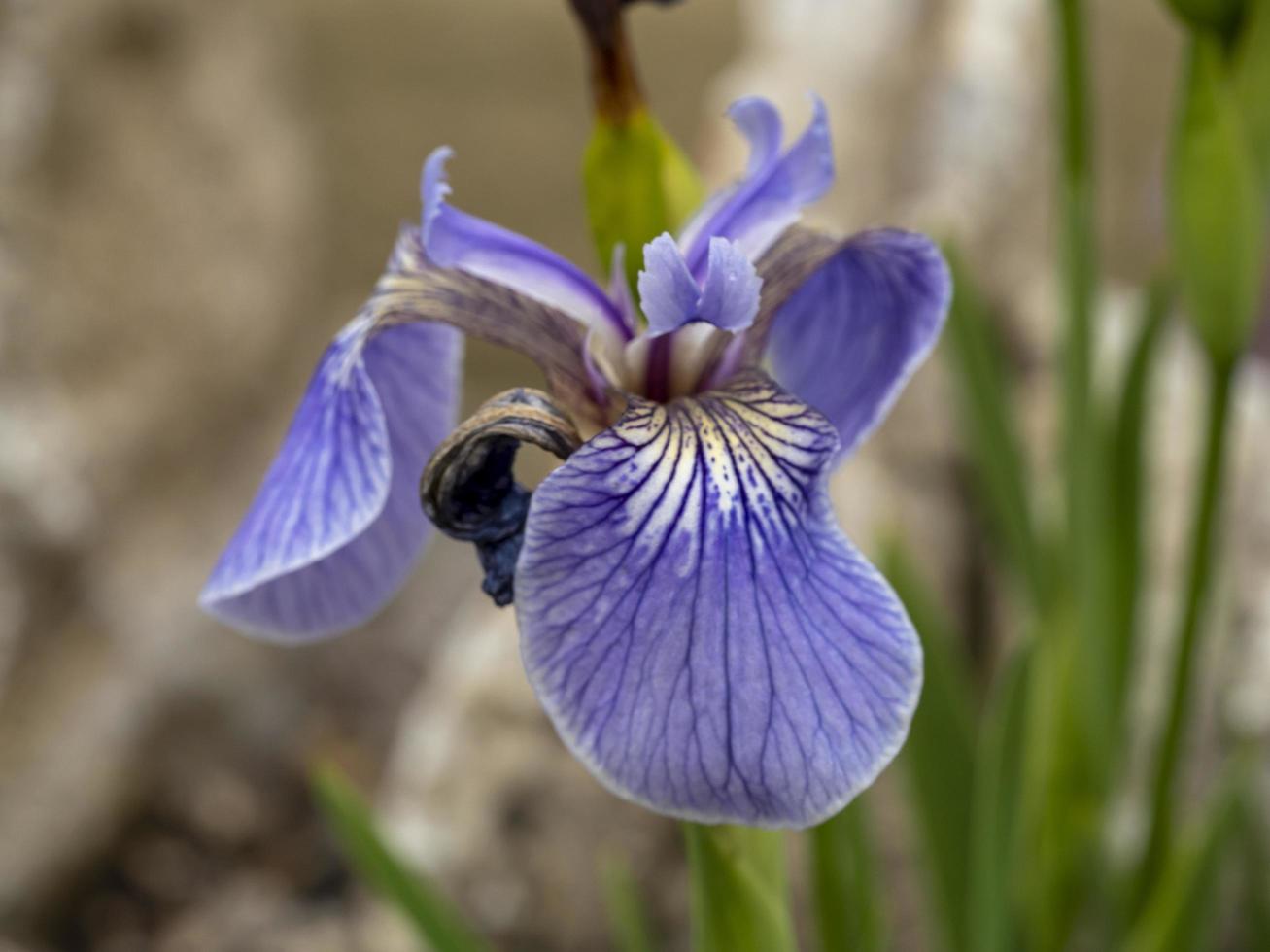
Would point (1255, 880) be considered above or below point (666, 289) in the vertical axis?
below

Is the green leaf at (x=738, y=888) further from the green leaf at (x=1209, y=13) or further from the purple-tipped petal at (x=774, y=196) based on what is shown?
the green leaf at (x=1209, y=13)

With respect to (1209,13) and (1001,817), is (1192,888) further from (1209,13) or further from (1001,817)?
(1209,13)

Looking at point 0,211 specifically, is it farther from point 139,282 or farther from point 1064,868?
point 1064,868

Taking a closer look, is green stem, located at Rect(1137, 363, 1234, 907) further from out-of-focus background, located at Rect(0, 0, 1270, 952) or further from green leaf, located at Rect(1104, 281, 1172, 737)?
out-of-focus background, located at Rect(0, 0, 1270, 952)

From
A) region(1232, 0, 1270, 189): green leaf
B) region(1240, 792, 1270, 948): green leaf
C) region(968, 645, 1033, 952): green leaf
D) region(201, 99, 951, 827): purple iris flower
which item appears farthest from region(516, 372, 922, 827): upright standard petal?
region(1240, 792, 1270, 948): green leaf

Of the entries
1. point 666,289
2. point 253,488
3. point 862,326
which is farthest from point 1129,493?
point 253,488

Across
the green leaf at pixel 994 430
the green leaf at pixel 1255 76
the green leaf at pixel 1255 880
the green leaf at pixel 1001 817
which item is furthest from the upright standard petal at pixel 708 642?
the green leaf at pixel 1255 880
